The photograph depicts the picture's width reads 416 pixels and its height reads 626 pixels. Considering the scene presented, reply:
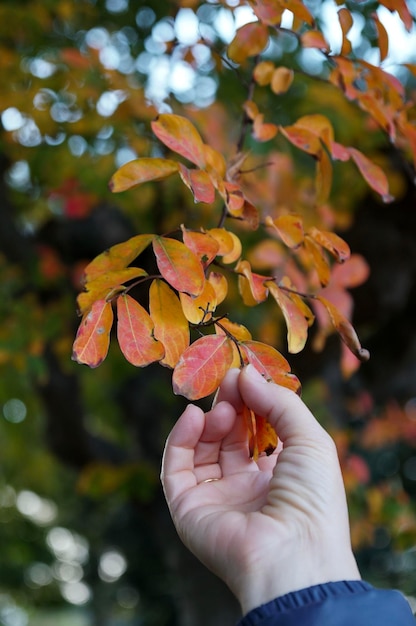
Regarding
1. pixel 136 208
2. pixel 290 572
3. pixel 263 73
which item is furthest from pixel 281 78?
pixel 136 208

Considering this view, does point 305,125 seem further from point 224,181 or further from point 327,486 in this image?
point 327,486

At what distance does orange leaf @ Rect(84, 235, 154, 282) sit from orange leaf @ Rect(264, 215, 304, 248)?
0.23 m

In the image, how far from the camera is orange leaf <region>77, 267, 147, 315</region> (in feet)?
2.86

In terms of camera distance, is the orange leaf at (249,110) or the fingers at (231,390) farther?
the orange leaf at (249,110)

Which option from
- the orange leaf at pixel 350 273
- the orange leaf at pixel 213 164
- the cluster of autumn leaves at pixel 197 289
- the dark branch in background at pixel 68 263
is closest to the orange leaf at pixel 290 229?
the cluster of autumn leaves at pixel 197 289

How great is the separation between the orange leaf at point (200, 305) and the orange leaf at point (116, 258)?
96 mm

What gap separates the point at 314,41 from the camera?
3.81 feet

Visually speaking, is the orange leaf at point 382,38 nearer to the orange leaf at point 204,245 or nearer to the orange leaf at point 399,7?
the orange leaf at point 399,7

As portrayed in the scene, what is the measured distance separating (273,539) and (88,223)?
9.28 ft

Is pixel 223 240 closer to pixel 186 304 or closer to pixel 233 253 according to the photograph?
pixel 233 253

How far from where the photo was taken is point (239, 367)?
871 millimetres

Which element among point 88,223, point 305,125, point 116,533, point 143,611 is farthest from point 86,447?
point 143,611

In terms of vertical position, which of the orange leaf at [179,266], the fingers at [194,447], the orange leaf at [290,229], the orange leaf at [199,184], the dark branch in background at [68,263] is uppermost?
the orange leaf at [199,184]

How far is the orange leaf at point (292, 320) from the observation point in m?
0.93
